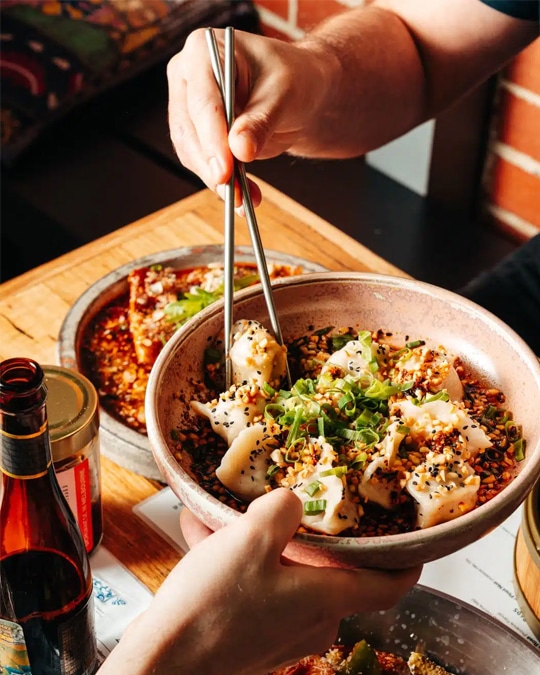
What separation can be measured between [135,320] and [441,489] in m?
0.75

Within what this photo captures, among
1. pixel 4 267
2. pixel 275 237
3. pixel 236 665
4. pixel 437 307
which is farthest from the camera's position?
pixel 4 267

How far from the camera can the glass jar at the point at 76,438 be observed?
1.07 meters

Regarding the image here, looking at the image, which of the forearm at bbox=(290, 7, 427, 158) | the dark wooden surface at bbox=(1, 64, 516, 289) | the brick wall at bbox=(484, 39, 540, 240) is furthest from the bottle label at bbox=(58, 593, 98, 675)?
the brick wall at bbox=(484, 39, 540, 240)

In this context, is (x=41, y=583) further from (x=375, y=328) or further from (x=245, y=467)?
(x=375, y=328)

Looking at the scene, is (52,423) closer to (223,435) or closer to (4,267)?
(223,435)

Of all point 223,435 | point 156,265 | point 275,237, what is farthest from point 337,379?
point 275,237

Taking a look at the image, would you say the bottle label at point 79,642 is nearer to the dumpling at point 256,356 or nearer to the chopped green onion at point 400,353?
the dumpling at point 256,356

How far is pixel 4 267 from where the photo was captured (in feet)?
9.06

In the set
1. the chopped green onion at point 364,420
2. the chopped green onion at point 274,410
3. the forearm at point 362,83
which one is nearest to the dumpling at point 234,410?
the chopped green onion at point 274,410

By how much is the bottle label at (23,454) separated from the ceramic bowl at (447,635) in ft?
1.53

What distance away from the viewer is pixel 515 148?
8.61 ft

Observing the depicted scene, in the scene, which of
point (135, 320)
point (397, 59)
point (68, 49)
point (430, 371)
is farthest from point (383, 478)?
point (68, 49)

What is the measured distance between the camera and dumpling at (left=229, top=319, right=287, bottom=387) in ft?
3.35

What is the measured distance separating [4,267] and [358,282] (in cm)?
188
